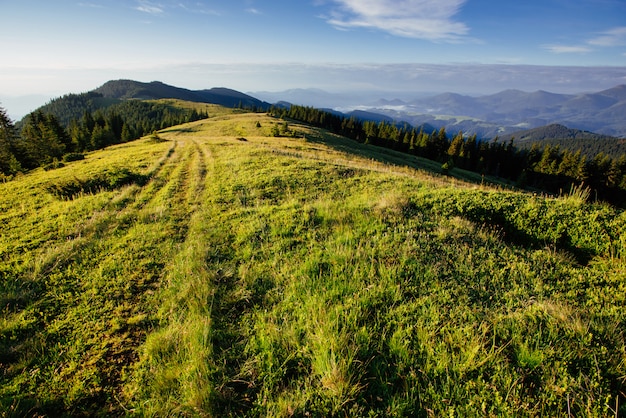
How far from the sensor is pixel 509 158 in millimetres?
94438

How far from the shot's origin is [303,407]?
9.25 feet

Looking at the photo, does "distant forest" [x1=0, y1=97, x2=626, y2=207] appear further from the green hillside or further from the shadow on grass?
the green hillside

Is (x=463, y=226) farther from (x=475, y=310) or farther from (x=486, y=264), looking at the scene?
Answer: (x=475, y=310)

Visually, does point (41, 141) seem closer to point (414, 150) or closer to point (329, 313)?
point (329, 313)

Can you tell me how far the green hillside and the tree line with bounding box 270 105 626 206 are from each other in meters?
68.0

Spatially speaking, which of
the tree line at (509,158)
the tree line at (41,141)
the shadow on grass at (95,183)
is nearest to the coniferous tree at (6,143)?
the tree line at (41,141)

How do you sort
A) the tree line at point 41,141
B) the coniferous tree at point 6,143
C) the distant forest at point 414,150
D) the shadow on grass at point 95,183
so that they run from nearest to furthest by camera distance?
the shadow on grass at point 95,183 → the coniferous tree at point 6,143 → the tree line at point 41,141 → the distant forest at point 414,150

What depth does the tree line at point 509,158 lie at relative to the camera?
2778 inches

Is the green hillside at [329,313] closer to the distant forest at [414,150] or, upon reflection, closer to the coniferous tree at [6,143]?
the distant forest at [414,150]

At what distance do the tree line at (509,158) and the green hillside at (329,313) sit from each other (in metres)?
68.0

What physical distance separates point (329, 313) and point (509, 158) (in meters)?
117

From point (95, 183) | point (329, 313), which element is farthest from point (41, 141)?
point (329, 313)

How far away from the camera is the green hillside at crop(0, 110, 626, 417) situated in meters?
2.92

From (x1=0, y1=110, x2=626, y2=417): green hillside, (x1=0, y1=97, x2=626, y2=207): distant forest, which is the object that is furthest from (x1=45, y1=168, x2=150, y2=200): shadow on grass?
(x1=0, y1=97, x2=626, y2=207): distant forest
